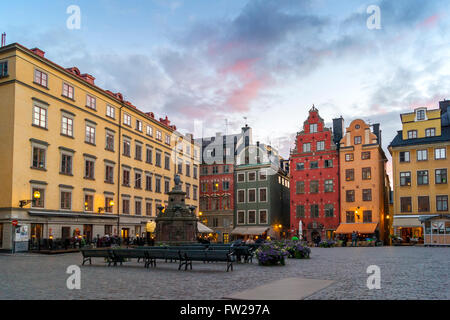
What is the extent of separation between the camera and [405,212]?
51.4 metres

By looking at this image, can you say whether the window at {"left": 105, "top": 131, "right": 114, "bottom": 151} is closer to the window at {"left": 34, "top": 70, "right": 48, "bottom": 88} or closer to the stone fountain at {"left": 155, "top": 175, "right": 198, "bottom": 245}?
the window at {"left": 34, "top": 70, "right": 48, "bottom": 88}

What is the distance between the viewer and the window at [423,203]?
50.0 metres

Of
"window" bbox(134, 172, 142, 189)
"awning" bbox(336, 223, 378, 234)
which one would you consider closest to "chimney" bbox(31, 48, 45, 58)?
"window" bbox(134, 172, 142, 189)

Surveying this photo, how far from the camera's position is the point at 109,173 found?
45125 millimetres

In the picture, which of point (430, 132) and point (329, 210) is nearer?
point (430, 132)

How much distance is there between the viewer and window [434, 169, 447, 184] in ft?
162

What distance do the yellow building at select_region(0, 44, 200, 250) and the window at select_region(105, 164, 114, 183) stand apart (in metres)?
0.11

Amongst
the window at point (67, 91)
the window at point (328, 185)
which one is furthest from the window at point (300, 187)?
the window at point (67, 91)

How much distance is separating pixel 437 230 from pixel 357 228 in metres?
10.4

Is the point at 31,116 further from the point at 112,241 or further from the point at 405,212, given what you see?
the point at 405,212

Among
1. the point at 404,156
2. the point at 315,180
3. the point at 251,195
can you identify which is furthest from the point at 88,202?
the point at 404,156

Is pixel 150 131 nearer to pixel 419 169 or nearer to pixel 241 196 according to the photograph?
pixel 241 196
